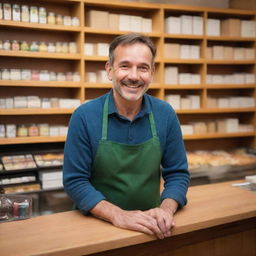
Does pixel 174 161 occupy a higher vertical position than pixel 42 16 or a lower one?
lower

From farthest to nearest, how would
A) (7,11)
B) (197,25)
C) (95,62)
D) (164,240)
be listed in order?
(197,25)
(95,62)
(7,11)
(164,240)

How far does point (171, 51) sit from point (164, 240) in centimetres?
312

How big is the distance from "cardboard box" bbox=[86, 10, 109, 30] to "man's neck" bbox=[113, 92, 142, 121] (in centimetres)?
241

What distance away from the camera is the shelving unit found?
372 cm

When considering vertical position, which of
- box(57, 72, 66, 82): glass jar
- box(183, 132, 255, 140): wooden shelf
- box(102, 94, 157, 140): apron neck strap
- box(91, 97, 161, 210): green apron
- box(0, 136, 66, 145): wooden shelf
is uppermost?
box(57, 72, 66, 82): glass jar

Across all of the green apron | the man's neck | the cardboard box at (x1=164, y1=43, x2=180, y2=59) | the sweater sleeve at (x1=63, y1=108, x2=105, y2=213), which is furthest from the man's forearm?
the cardboard box at (x1=164, y1=43, x2=180, y2=59)

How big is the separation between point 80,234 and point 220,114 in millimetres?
4005

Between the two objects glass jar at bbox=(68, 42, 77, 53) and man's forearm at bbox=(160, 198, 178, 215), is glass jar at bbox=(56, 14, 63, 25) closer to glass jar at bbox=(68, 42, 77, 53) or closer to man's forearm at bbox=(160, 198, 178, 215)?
glass jar at bbox=(68, 42, 77, 53)

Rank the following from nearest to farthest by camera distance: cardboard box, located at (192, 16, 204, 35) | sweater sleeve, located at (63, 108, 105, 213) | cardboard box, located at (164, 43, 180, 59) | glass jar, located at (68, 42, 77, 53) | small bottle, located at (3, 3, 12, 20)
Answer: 1. sweater sleeve, located at (63, 108, 105, 213)
2. small bottle, located at (3, 3, 12, 20)
3. glass jar, located at (68, 42, 77, 53)
4. cardboard box, located at (164, 43, 180, 59)
5. cardboard box, located at (192, 16, 204, 35)

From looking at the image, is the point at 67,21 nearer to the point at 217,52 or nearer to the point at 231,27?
the point at 217,52

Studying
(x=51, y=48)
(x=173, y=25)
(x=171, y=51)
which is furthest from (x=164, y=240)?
(x=173, y=25)

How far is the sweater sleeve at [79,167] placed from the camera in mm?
1505

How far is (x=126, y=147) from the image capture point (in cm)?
168

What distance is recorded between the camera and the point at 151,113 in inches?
69.3
